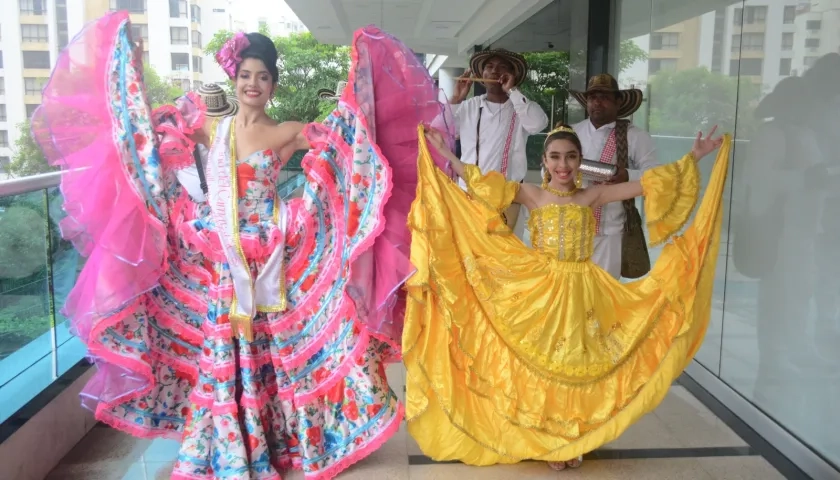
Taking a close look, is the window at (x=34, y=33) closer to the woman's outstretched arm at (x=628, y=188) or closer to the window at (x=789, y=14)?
the woman's outstretched arm at (x=628, y=188)

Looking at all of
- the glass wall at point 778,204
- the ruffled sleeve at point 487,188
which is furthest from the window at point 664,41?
the ruffled sleeve at point 487,188

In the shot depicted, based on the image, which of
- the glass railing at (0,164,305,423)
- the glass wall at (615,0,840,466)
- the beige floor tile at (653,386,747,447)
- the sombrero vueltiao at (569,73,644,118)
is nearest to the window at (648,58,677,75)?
the glass wall at (615,0,840,466)

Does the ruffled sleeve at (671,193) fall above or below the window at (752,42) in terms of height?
below

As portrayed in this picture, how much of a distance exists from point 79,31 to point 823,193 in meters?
2.80

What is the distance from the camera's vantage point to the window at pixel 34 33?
1635 centimetres

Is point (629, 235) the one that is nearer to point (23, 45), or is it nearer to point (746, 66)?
point (746, 66)

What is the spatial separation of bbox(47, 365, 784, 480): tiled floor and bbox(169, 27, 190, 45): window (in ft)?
30.1

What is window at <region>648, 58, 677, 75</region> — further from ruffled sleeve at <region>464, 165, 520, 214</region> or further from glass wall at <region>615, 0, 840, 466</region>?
ruffled sleeve at <region>464, 165, 520, 214</region>

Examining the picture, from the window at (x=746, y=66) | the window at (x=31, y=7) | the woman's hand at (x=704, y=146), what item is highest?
the window at (x=31, y=7)

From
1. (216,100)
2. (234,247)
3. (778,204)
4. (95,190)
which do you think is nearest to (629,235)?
(778,204)

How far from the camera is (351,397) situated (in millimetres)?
2566

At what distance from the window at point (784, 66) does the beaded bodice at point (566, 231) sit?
1091mm

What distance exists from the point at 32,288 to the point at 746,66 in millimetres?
3289

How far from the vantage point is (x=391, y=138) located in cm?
255
